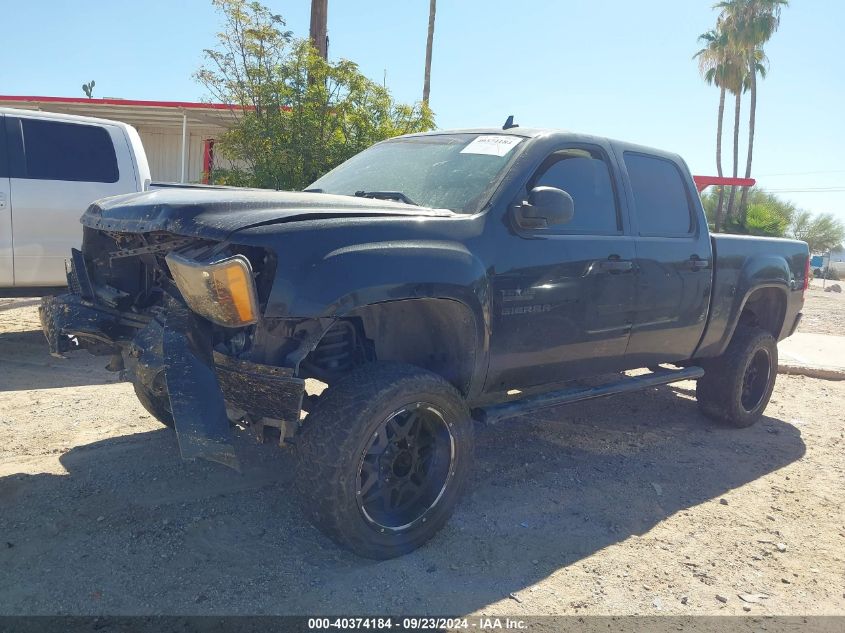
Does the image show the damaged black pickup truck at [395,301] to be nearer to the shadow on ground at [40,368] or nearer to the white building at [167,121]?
the shadow on ground at [40,368]

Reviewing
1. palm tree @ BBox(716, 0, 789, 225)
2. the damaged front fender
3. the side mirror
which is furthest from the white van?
palm tree @ BBox(716, 0, 789, 225)

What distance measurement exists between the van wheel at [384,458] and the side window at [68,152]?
4.99 metres

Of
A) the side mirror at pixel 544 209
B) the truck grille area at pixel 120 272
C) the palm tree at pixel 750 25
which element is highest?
the palm tree at pixel 750 25

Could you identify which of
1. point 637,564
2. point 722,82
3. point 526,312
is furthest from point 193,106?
point 722,82

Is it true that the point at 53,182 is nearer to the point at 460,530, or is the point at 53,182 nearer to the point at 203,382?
the point at 203,382

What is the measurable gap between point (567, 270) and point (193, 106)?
12062 millimetres

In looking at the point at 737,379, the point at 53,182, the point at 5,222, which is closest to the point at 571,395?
the point at 737,379

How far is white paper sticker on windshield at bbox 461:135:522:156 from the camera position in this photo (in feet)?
12.8

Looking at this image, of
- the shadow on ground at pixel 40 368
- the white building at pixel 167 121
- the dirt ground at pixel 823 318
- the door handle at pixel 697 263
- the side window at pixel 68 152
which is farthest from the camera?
the white building at pixel 167 121

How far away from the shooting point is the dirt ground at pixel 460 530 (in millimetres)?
2863

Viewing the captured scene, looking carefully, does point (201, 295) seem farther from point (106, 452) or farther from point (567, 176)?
point (567, 176)

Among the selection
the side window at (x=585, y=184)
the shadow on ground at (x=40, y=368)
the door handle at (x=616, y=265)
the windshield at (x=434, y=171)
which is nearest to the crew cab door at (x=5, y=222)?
the shadow on ground at (x=40, y=368)

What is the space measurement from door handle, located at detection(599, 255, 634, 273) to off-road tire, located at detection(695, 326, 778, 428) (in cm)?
182

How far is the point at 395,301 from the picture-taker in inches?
126
